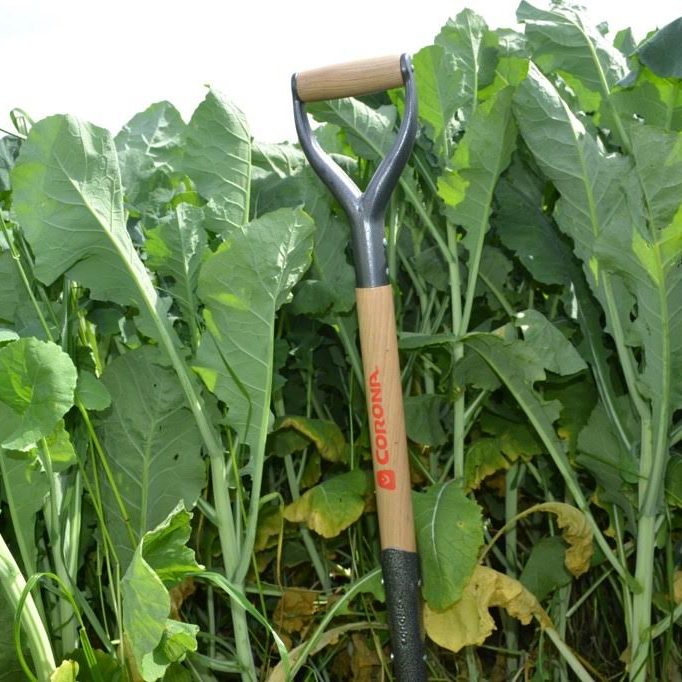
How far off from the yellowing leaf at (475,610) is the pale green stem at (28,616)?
487mm

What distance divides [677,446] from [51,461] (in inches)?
35.5

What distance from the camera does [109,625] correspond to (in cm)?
146

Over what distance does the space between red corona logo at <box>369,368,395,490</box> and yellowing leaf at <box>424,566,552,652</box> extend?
0.19 m

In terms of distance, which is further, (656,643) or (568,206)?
(656,643)

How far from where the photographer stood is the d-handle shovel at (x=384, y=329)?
124 cm

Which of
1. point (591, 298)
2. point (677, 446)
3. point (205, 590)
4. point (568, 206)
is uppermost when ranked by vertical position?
point (568, 206)

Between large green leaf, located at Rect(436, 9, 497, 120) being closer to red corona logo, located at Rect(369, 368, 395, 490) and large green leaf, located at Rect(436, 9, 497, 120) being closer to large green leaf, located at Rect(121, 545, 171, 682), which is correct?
red corona logo, located at Rect(369, 368, 395, 490)

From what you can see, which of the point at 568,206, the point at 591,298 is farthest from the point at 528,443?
the point at 568,206

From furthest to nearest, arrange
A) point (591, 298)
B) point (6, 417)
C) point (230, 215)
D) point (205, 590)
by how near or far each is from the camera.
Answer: point (205, 590) → point (591, 298) → point (230, 215) → point (6, 417)

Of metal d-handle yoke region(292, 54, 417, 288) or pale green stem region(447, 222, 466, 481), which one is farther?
pale green stem region(447, 222, 466, 481)

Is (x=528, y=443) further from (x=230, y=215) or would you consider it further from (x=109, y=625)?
(x=109, y=625)

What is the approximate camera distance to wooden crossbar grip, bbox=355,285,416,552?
1.25m

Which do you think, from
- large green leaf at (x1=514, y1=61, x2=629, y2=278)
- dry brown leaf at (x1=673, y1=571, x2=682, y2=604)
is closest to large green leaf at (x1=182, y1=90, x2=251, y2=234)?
large green leaf at (x1=514, y1=61, x2=629, y2=278)

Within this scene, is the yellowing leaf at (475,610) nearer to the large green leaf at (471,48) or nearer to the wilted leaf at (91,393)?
the wilted leaf at (91,393)
